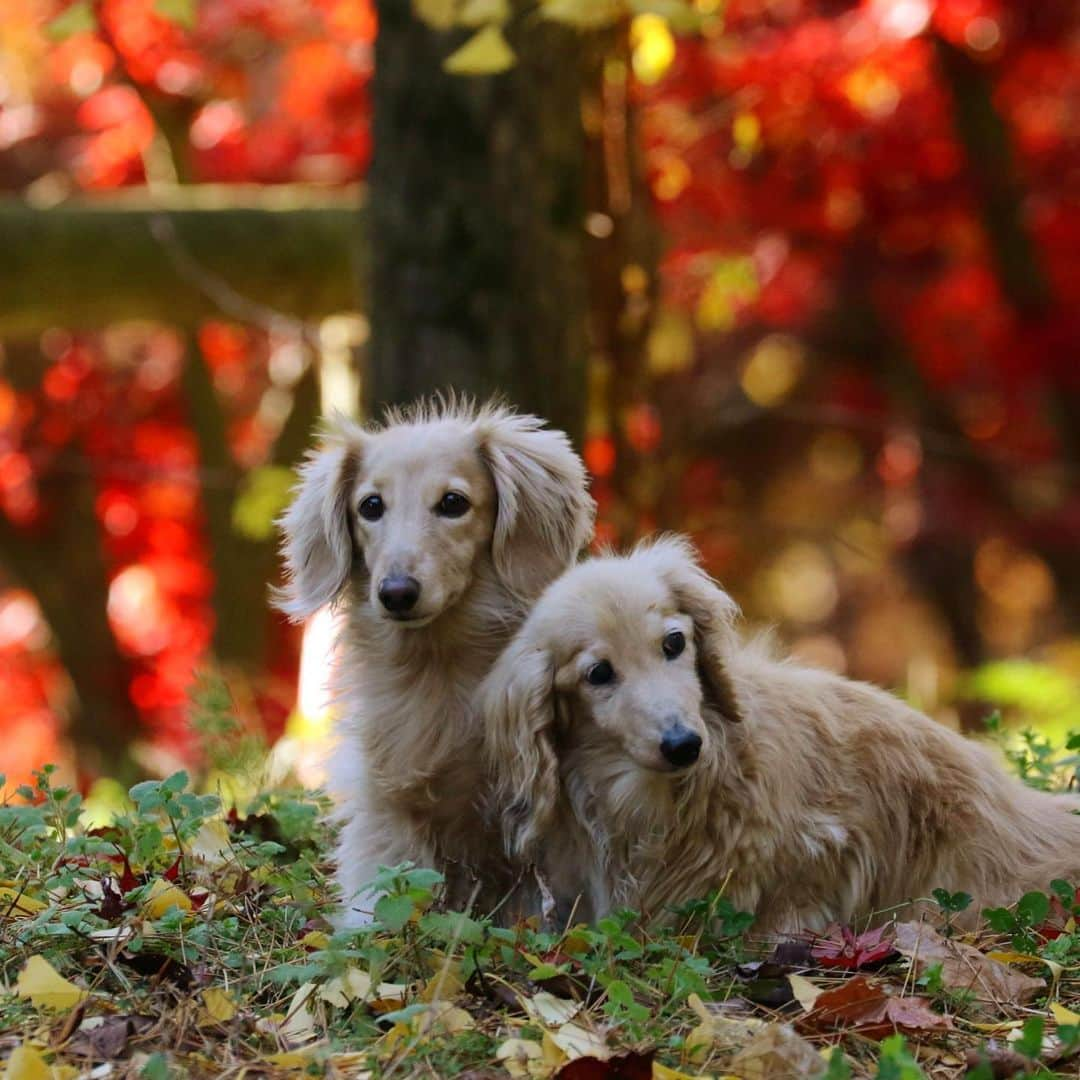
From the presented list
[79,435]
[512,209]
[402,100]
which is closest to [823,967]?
[512,209]

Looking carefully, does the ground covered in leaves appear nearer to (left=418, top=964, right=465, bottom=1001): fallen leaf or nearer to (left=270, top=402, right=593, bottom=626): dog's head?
(left=418, top=964, right=465, bottom=1001): fallen leaf

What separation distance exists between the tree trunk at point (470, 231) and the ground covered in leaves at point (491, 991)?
99.1 inches

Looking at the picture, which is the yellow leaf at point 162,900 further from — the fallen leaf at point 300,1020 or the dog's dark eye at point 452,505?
the dog's dark eye at point 452,505

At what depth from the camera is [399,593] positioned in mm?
3770

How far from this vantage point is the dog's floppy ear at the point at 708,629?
3850mm

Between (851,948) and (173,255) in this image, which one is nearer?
(851,948)

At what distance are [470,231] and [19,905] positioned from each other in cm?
305

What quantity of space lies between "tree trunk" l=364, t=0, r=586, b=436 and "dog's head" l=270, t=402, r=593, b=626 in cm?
171

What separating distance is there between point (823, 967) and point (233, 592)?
333 inches

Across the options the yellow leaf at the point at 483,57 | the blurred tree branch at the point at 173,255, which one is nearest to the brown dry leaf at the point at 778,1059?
the yellow leaf at the point at 483,57

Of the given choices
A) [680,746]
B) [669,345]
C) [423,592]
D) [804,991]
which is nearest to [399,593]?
[423,592]

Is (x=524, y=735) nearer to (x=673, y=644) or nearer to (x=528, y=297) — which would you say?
(x=673, y=644)

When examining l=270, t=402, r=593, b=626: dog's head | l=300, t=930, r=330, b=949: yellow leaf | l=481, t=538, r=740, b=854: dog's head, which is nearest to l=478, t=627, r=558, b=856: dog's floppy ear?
l=481, t=538, r=740, b=854: dog's head

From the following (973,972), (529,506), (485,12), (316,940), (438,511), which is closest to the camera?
(973,972)
